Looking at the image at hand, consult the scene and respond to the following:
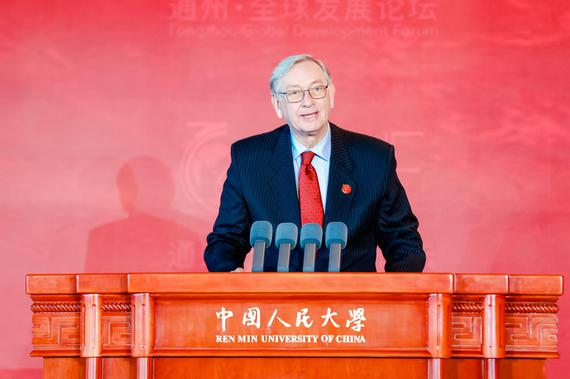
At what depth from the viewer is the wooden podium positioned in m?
1.97

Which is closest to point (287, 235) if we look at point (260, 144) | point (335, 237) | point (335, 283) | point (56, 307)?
point (335, 237)

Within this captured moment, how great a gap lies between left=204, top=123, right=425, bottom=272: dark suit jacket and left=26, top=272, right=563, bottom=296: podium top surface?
0.57 m

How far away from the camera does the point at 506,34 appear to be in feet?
13.3

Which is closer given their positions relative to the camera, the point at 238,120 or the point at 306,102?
the point at 306,102

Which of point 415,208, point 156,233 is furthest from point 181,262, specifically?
point 415,208

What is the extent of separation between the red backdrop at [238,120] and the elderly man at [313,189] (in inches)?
51.6

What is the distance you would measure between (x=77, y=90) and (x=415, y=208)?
1.56 meters

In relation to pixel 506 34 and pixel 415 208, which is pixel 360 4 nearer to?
pixel 506 34

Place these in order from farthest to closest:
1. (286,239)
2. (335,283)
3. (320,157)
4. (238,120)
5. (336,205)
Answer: (238,120) → (320,157) → (336,205) → (286,239) → (335,283)

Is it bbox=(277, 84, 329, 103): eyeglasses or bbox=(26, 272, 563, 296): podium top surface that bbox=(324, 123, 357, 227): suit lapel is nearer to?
bbox=(277, 84, 329, 103): eyeglasses

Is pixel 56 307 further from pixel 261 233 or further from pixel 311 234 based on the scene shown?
pixel 311 234

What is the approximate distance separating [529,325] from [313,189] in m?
0.85

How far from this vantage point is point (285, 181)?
2.68 meters

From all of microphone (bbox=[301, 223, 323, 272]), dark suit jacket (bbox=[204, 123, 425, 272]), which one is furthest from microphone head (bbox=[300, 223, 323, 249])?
dark suit jacket (bbox=[204, 123, 425, 272])
